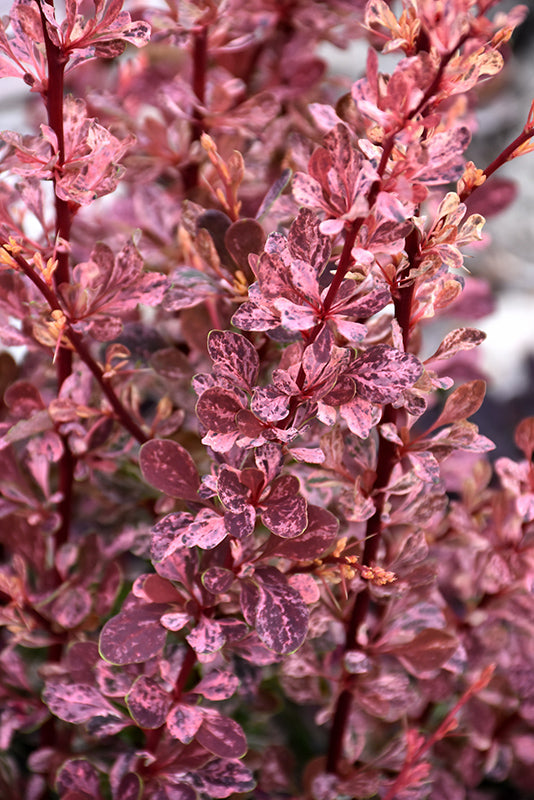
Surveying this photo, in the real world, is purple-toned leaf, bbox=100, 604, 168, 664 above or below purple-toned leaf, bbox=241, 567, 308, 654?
below

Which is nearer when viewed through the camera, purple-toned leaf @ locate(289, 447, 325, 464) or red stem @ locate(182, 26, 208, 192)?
purple-toned leaf @ locate(289, 447, 325, 464)

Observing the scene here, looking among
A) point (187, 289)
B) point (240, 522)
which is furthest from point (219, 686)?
point (187, 289)

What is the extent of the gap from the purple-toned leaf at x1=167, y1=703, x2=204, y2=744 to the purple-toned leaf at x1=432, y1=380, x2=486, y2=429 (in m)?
0.21

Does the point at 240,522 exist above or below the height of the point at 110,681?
above

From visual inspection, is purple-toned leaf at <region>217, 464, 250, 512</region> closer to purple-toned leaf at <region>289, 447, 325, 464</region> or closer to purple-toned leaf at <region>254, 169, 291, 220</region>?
purple-toned leaf at <region>289, 447, 325, 464</region>

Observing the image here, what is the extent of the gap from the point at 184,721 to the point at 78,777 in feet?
0.37

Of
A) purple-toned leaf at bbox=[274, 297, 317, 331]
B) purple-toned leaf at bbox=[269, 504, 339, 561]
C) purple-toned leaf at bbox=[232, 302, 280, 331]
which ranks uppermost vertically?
purple-toned leaf at bbox=[274, 297, 317, 331]

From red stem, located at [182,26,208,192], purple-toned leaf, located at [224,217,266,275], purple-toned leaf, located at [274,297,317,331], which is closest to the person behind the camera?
purple-toned leaf, located at [274,297,317,331]

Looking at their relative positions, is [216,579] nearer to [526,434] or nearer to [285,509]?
[285,509]

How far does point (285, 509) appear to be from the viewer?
1.24 feet

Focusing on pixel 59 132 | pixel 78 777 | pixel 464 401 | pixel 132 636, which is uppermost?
pixel 59 132

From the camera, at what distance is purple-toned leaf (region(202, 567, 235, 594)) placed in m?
0.40

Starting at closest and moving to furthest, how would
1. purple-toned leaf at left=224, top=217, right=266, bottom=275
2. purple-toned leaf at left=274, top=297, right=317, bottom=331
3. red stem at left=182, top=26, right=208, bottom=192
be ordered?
purple-toned leaf at left=274, top=297, right=317, bottom=331, purple-toned leaf at left=224, top=217, right=266, bottom=275, red stem at left=182, top=26, right=208, bottom=192

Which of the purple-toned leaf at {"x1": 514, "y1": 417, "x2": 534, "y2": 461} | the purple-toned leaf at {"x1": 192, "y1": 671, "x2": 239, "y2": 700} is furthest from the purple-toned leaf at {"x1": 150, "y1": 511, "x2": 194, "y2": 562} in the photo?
the purple-toned leaf at {"x1": 514, "y1": 417, "x2": 534, "y2": 461}
